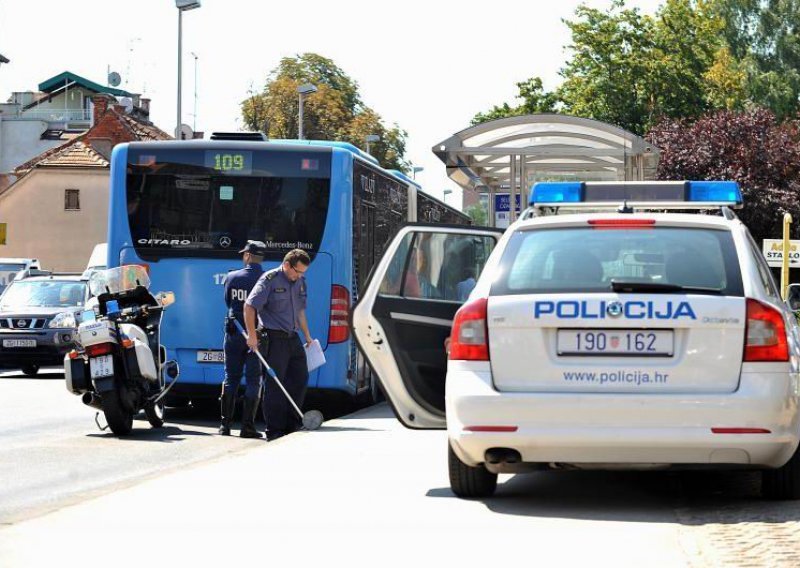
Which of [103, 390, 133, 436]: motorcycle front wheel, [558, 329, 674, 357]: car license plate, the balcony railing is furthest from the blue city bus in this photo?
the balcony railing

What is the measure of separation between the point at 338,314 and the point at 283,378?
229 cm

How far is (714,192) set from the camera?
1030cm

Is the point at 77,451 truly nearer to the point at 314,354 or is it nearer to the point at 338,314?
the point at 314,354

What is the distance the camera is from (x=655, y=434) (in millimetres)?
8266

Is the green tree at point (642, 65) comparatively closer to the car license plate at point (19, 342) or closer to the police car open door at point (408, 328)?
the car license plate at point (19, 342)

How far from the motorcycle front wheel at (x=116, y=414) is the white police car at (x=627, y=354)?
642 centimetres

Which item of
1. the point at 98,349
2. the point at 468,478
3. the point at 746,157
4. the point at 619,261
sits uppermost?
the point at 746,157

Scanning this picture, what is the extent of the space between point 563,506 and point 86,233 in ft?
221

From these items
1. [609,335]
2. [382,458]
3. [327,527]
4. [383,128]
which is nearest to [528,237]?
[609,335]

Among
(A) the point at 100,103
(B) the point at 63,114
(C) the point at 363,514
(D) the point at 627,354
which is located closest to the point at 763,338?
(D) the point at 627,354

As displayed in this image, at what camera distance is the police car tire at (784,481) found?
8.74 metres

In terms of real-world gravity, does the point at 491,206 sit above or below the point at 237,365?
above

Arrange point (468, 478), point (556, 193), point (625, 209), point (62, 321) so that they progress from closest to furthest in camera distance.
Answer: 1. point (468, 478)
2. point (625, 209)
3. point (556, 193)
4. point (62, 321)

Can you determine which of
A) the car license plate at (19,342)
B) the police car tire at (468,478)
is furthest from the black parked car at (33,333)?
the police car tire at (468,478)
